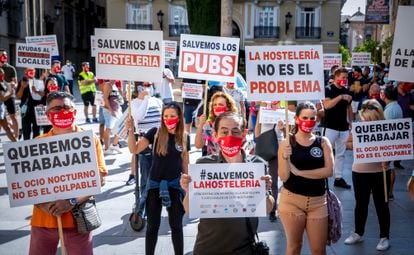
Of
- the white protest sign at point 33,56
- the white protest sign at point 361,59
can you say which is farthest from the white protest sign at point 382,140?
the white protest sign at point 361,59

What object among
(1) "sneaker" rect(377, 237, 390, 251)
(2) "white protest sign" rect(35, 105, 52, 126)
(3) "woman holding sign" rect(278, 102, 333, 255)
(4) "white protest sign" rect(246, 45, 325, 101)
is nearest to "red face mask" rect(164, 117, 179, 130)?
(4) "white protest sign" rect(246, 45, 325, 101)

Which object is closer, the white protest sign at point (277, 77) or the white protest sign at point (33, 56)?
the white protest sign at point (277, 77)

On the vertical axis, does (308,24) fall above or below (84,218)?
above

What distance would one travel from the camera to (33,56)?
38.0ft

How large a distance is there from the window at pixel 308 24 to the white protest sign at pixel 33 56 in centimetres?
3282

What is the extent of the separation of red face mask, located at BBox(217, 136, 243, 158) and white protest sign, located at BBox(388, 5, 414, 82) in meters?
3.00

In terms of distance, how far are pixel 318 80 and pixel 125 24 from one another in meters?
→ 38.7

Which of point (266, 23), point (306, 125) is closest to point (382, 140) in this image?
point (306, 125)

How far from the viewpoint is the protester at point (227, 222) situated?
11.5 ft

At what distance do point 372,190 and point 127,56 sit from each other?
3.03m

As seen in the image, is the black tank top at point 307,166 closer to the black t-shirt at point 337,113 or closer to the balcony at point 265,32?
the black t-shirt at point 337,113

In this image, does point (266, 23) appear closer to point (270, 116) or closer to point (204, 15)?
point (204, 15)

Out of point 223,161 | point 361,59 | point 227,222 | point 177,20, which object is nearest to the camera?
point 227,222

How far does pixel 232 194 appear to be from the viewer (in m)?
3.63
